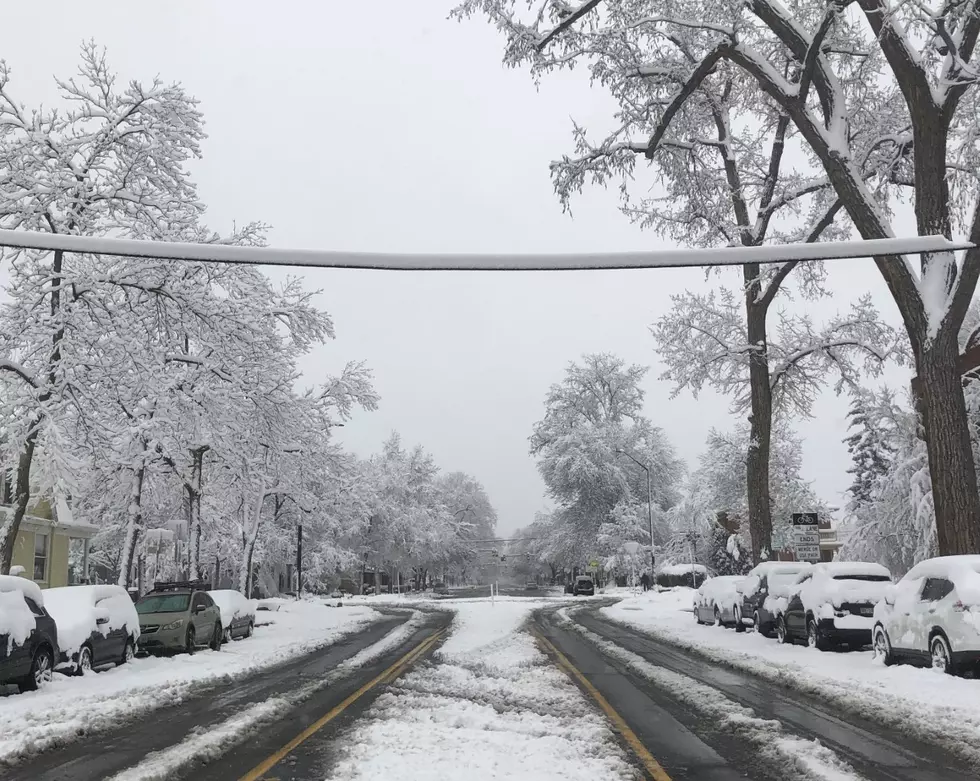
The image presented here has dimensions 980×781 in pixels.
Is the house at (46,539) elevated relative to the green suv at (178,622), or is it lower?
elevated

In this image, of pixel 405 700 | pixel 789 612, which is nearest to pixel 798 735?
pixel 405 700

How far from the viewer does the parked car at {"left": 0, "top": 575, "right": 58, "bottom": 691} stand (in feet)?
41.3

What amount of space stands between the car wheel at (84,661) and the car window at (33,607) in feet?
4.71

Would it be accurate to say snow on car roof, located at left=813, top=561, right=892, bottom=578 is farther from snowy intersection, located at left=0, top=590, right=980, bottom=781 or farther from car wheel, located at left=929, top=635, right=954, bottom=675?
car wheel, located at left=929, top=635, right=954, bottom=675

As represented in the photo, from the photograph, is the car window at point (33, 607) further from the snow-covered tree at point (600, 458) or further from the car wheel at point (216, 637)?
the snow-covered tree at point (600, 458)

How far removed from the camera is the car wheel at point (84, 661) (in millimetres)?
15219

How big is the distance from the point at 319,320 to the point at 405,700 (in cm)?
1758

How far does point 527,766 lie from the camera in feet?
24.2

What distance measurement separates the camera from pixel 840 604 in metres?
17.3

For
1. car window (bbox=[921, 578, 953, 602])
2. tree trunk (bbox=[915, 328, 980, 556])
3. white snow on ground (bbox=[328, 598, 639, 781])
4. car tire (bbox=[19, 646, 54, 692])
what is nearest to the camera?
white snow on ground (bbox=[328, 598, 639, 781])

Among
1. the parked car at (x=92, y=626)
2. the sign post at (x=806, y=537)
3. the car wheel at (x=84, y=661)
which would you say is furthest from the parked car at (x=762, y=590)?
the car wheel at (x=84, y=661)

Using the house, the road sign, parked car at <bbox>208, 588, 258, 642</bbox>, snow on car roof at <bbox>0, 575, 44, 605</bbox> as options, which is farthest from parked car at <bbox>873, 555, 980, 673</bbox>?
the house

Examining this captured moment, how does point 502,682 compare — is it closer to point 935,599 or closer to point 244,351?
point 935,599

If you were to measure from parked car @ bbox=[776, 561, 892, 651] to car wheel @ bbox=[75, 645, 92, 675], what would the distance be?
13355 millimetres
